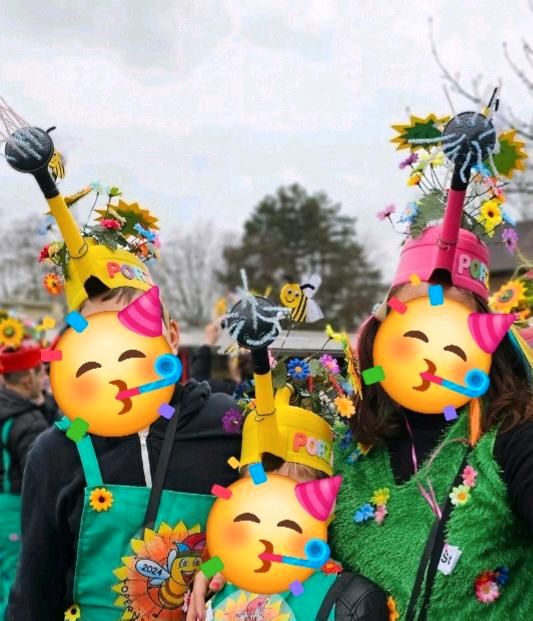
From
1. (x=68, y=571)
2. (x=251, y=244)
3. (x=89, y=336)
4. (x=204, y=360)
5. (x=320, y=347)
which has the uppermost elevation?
(x=251, y=244)

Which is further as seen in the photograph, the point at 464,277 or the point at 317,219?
the point at 317,219

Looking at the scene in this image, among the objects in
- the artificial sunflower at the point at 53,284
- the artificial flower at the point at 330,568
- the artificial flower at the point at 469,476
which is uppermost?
the artificial sunflower at the point at 53,284

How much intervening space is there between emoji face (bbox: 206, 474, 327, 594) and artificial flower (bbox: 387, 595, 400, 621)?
0.20 metres

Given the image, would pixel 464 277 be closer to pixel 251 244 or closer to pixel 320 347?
pixel 320 347

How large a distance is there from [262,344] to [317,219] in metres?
27.5

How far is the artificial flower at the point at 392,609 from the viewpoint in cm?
175

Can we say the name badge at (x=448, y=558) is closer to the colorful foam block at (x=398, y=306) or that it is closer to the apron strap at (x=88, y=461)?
the colorful foam block at (x=398, y=306)

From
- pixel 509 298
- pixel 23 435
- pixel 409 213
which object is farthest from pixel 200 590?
pixel 23 435

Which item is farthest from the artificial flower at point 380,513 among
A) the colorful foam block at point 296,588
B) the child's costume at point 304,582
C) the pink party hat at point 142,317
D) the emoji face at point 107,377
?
the pink party hat at point 142,317

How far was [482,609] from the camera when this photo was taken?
172 cm

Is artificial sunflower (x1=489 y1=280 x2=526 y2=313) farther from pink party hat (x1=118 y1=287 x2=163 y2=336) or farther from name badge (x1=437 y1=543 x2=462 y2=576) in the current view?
pink party hat (x1=118 y1=287 x2=163 y2=336)

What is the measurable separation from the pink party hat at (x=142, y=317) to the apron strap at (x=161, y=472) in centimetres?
28

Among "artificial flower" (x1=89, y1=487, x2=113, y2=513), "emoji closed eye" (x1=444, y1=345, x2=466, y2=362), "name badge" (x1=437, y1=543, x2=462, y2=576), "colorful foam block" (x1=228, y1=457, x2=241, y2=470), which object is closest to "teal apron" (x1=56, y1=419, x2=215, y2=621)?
"artificial flower" (x1=89, y1=487, x2=113, y2=513)

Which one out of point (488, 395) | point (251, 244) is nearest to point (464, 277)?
point (488, 395)
